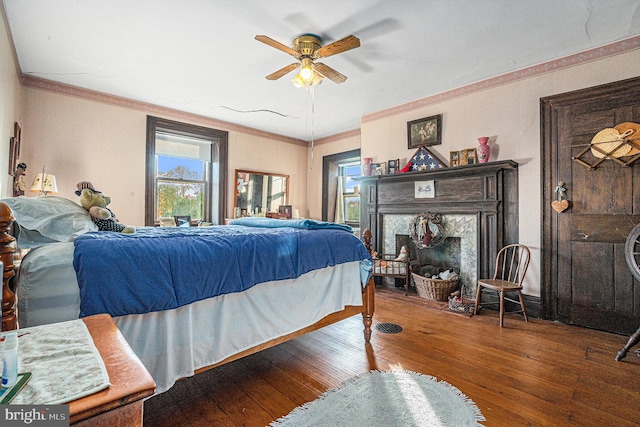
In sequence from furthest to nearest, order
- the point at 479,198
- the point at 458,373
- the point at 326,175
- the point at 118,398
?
the point at 326,175
the point at 479,198
the point at 458,373
the point at 118,398

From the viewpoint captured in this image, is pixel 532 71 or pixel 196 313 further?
pixel 532 71

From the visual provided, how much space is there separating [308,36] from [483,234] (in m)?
2.76

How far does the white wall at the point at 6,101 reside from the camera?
2471 millimetres

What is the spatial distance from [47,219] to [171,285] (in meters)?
0.70

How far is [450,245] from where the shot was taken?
390 centimetres

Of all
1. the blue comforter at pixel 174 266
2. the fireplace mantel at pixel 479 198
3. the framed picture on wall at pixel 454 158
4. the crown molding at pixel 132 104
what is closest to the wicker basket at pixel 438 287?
the fireplace mantel at pixel 479 198

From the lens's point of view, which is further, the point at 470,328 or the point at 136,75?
the point at 136,75

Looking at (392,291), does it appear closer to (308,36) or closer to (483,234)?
(483,234)

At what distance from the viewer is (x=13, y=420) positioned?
0.54 m

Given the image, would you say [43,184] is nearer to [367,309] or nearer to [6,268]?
[6,268]

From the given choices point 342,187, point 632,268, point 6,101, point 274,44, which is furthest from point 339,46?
point 342,187

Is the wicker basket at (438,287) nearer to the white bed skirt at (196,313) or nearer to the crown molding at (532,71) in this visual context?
the white bed skirt at (196,313)

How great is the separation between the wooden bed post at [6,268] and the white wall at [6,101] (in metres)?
2.18

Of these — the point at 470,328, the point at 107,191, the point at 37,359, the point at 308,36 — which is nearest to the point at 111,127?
the point at 107,191
